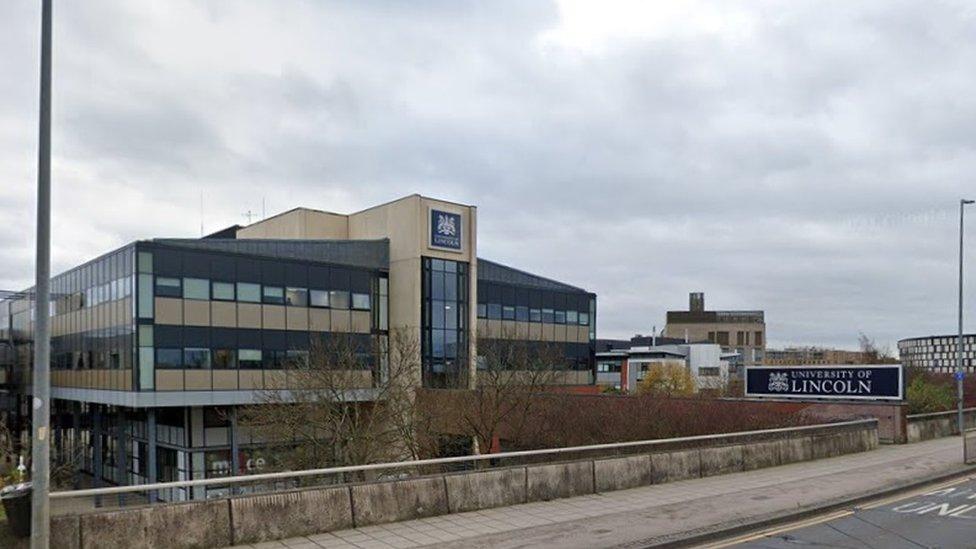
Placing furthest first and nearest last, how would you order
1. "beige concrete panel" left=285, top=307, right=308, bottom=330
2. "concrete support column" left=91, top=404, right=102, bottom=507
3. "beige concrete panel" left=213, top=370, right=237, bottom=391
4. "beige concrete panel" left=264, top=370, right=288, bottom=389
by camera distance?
1. "concrete support column" left=91, top=404, right=102, bottom=507
2. "beige concrete panel" left=285, top=307, right=308, bottom=330
3. "beige concrete panel" left=213, top=370, right=237, bottom=391
4. "beige concrete panel" left=264, top=370, right=288, bottom=389

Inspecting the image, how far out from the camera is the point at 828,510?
13258mm

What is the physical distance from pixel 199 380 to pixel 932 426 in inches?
1315

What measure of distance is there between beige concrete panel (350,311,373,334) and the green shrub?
29797 millimetres

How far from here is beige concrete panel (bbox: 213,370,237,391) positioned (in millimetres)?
40500

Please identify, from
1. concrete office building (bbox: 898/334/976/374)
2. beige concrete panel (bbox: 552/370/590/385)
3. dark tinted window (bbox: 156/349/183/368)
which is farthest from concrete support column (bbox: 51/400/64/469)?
concrete office building (bbox: 898/334/976/374)

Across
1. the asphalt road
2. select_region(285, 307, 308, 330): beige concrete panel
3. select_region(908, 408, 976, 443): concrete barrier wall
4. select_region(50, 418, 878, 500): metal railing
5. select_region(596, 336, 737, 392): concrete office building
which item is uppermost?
select_region(285, 307, 308, 330): beige concrete panel

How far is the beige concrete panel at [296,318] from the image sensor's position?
1720 inches

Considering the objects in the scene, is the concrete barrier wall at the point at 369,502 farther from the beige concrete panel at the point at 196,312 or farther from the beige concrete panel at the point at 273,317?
the beige concrete panel at the point at 273,317

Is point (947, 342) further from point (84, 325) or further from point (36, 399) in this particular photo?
point (36, 399)

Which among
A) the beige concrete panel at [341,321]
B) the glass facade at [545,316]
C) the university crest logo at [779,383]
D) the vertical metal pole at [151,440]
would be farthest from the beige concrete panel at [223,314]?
the university crest logo at [779,383]

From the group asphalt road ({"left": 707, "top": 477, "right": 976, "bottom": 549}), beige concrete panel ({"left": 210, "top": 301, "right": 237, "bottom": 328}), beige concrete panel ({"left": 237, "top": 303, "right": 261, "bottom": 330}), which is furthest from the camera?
beige concrete panel ({"left": 237, "top": 303, "right": 261, "bottom": 330})

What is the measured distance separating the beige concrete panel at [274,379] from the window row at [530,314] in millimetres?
15926

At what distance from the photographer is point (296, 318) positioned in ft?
145

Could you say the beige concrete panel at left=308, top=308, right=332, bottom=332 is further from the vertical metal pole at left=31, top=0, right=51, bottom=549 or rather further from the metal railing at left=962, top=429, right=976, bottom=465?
the vertical metal pole at left=31, top=0, right=51, bottom=549
